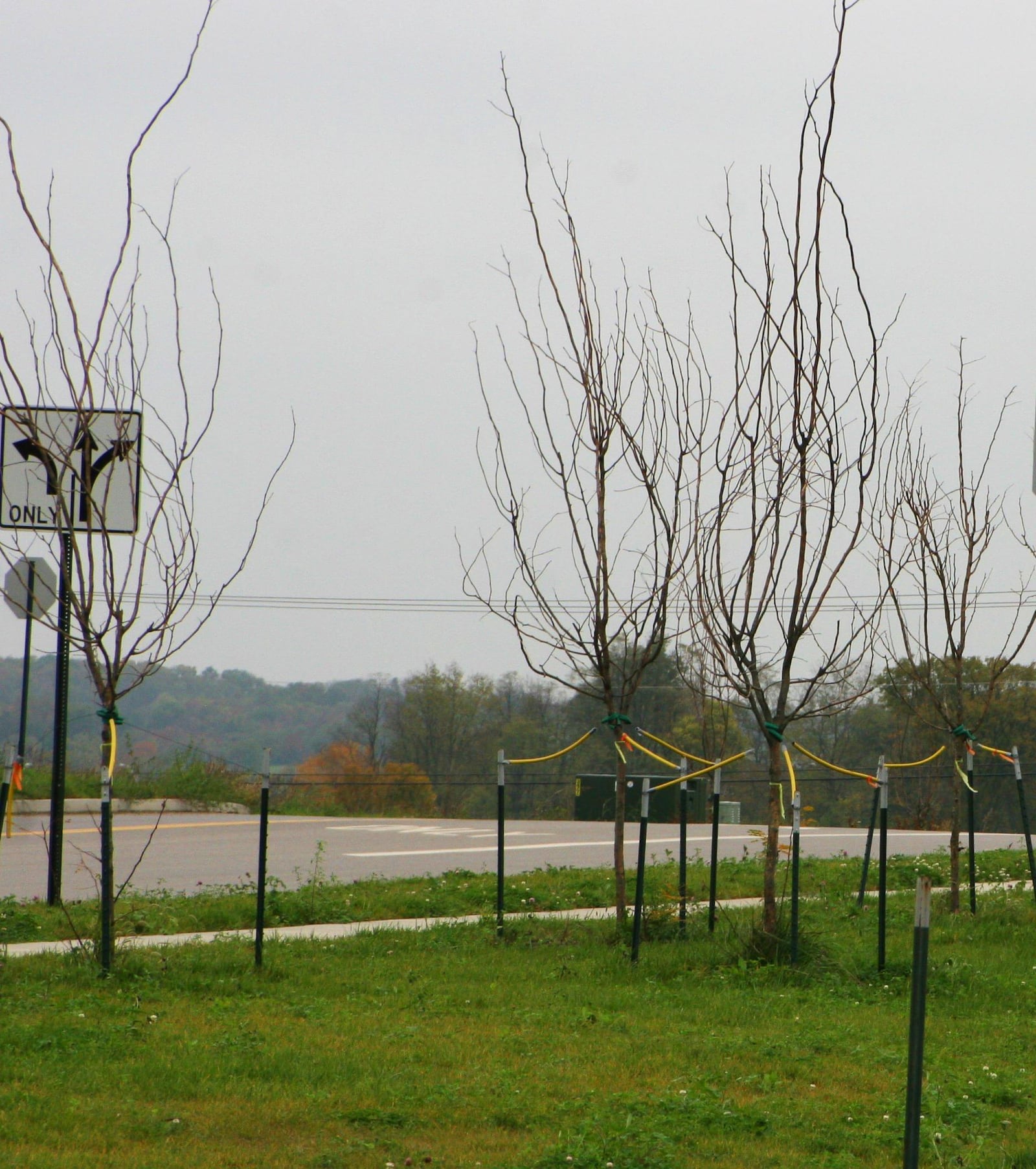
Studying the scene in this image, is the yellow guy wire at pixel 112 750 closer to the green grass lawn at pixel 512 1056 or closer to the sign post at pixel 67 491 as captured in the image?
the sign post at pixel 67 491

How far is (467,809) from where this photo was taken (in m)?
52.2

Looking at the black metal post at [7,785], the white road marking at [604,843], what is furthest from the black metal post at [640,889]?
the white road marking at [604,843]

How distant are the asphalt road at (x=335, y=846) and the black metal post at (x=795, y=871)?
0.84m

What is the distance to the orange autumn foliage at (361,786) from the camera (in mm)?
33688

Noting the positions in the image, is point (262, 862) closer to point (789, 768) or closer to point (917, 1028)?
point (789, 768)

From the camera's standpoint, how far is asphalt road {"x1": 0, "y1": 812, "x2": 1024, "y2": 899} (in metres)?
14.0

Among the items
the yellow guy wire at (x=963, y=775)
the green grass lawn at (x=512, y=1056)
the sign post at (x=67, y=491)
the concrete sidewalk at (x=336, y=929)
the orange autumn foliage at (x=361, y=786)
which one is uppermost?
the sign post at (x=67, y=491)

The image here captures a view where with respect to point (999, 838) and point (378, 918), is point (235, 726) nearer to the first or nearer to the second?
point (999, 838)

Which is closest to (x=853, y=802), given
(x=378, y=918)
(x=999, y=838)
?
(x=999, y=838)

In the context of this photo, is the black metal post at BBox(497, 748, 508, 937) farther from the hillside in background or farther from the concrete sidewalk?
the hillside in background

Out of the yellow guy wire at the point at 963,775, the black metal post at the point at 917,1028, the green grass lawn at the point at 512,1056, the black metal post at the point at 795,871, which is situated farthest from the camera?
the yellow guy wire at the point at 963,775

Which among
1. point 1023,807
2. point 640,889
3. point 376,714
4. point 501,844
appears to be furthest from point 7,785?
point 376,714

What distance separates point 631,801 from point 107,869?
66.5ft

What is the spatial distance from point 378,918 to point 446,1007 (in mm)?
3859
